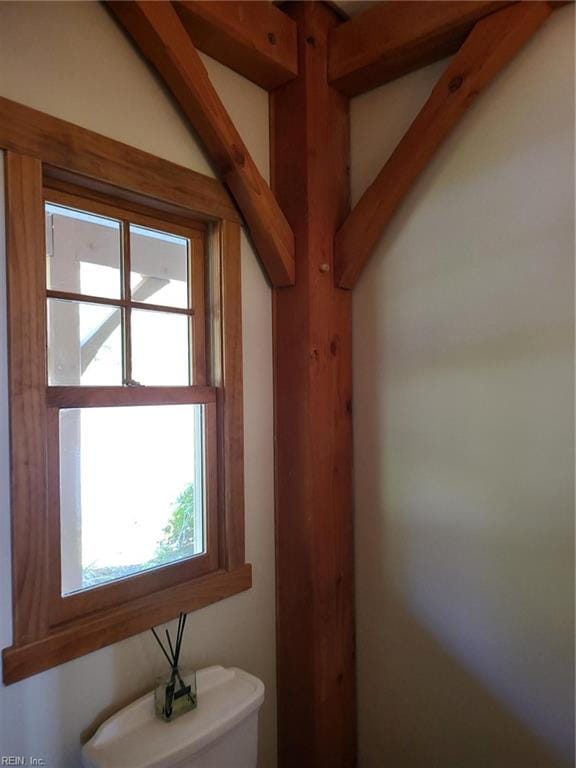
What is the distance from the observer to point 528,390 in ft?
4.31

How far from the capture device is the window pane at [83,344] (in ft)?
3.80

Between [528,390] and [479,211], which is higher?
[479,211]

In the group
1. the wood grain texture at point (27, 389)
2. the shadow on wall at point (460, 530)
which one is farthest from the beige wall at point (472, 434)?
the wood grain texture at point (27, 389)

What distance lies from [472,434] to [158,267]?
3.38 feet

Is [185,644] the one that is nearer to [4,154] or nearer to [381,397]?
[381,397]

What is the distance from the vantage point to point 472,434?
141 centimetres

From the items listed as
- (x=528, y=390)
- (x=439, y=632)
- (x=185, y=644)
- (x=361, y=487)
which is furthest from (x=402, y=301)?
(x=185, y=644)

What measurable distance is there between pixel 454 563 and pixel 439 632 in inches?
8.9

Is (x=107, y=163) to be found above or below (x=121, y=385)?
above

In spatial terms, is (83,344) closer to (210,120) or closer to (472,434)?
(210,120)

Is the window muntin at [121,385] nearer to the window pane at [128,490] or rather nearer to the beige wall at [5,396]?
the window pane at [128,490]

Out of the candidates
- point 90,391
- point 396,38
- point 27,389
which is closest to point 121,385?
point 90,391

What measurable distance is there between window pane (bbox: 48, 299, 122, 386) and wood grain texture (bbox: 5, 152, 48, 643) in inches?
3.6

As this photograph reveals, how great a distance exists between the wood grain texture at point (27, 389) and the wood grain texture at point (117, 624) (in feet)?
0.14
